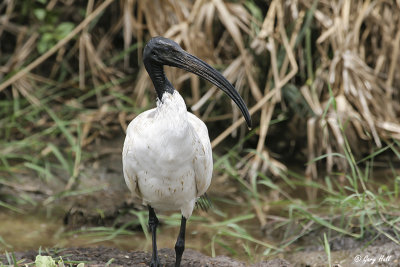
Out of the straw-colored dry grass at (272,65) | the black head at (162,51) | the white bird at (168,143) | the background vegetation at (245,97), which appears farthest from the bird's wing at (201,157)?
the straw-colored dry grass at (272,65)

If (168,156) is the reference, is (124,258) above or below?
below

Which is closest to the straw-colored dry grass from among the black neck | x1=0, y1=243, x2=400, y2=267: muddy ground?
x1=0, y1=243, x2=400, y2=267: muddy ground

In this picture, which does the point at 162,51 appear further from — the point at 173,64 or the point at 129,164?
the point at 129,164

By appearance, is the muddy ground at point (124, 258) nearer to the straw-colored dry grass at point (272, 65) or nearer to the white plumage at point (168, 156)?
the white plumage at point (168, 156)

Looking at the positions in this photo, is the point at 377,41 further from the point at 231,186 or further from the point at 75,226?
the point at 75,226

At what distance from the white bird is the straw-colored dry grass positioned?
6.02ft

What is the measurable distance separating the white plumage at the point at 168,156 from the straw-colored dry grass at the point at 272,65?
1834 mm

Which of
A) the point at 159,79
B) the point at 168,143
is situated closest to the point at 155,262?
the point at 168,143

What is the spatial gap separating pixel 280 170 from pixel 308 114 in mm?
610

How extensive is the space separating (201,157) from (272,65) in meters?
2.35

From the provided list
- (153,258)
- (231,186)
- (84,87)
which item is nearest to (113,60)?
(84,87)

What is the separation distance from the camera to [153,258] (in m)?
3.47

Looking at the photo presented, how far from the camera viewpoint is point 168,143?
10.2 ft

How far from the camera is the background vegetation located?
17.4ft
